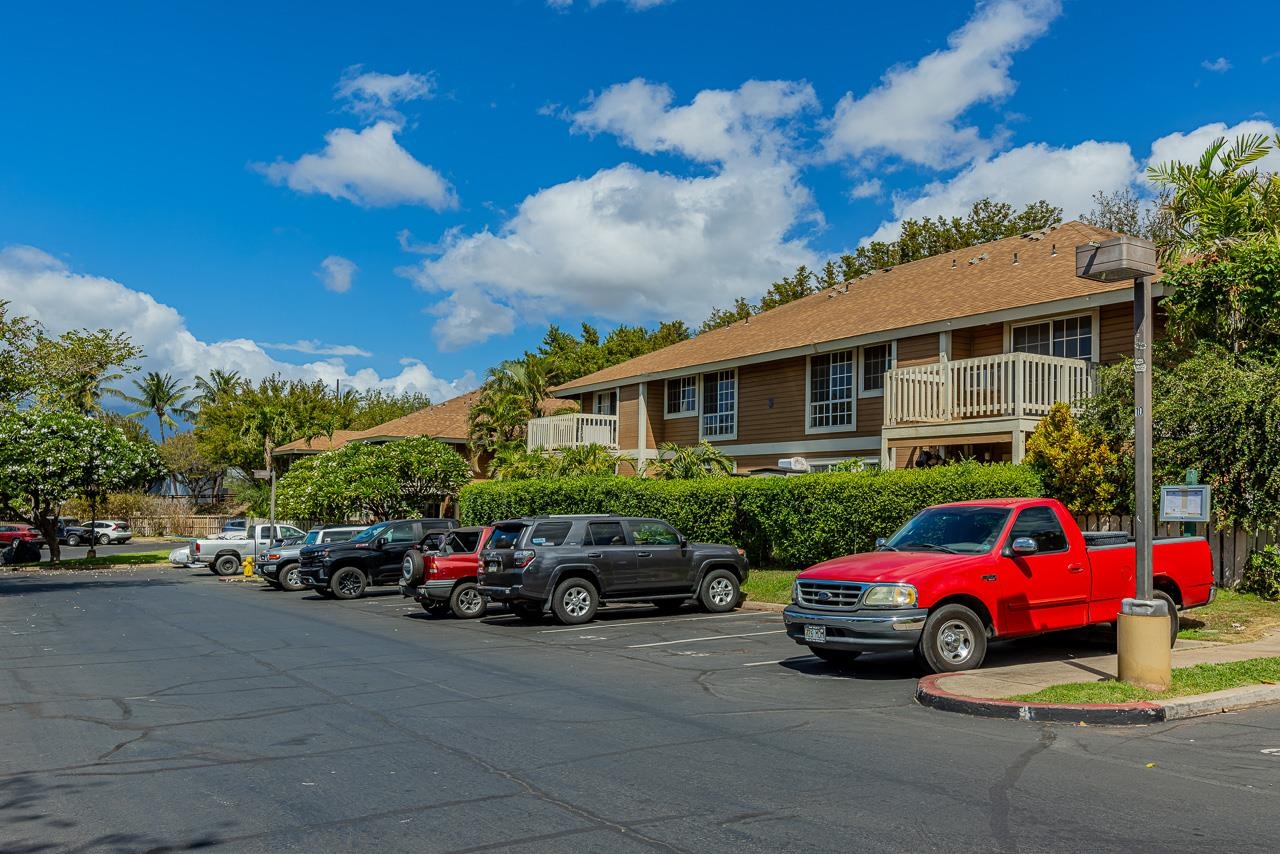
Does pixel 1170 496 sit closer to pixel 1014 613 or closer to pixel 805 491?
pixel 1014 613

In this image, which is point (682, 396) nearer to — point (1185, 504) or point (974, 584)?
point (974, 584)

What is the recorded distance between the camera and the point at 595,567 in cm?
1753

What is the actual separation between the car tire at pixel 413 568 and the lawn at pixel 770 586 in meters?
5.99

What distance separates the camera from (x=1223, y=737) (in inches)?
327

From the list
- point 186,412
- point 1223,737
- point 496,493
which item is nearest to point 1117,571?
point 1223,737

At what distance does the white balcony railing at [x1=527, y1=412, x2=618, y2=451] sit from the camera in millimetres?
33531

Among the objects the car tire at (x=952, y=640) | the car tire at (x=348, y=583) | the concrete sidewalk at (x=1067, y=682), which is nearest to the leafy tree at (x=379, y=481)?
the car tire at (x=348, y=583)

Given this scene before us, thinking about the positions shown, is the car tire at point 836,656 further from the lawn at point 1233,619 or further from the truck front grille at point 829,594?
the lawn at point 1233,619

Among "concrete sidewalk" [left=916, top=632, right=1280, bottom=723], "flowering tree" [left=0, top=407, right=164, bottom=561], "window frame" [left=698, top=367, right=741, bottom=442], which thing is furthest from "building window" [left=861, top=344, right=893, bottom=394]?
"flowering tree" [left=0, top=407, right=164, bottom=561]

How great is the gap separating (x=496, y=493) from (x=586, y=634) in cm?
1581

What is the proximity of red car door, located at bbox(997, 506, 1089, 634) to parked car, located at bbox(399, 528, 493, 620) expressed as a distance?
9260 millimetres

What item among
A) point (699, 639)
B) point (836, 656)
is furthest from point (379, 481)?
point (836, 656)

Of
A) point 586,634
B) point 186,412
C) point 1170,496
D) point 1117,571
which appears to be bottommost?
point 586,634

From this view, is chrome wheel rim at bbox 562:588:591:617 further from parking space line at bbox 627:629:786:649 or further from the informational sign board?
the informational sign board
